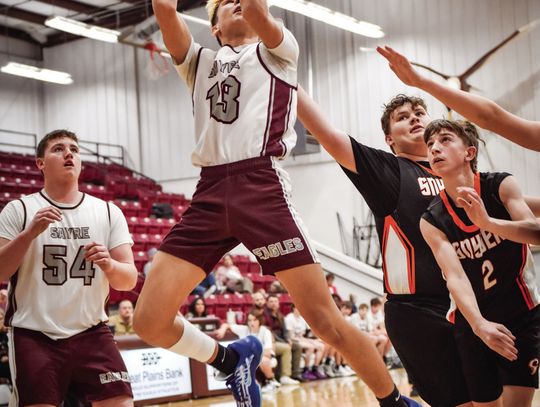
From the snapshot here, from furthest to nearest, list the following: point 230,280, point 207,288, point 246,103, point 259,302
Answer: point 230,280, point 207,288, point 259,302, point 246,103

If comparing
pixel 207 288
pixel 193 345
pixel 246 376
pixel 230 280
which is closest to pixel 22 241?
pixel 193 345

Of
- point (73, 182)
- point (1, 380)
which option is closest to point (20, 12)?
point (1, 380)

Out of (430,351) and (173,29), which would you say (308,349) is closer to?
(430,351)

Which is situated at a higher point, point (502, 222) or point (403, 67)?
point (403, 67)

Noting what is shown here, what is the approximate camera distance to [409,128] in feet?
13.4

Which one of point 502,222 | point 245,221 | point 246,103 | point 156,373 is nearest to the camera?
point 502,222

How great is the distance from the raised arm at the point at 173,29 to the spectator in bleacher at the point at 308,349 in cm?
894

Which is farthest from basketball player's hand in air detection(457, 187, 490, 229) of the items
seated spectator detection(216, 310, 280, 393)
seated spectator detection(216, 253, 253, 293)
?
seated spectator detection(216, 253, 253, 293)

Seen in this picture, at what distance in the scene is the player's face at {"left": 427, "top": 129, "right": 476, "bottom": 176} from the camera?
3533 mm

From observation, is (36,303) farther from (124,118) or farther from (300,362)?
(124,118)

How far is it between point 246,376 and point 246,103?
5.47 feet

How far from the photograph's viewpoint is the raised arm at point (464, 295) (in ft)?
9.69

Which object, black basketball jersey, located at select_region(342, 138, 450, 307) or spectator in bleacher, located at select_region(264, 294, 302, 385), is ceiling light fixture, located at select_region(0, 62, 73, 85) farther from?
black basketball jersey, located at select_region(342, 138, 450, 307)

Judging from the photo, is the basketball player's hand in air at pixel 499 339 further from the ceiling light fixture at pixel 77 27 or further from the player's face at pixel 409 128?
the ceiling light fixture at pixel 77 27
